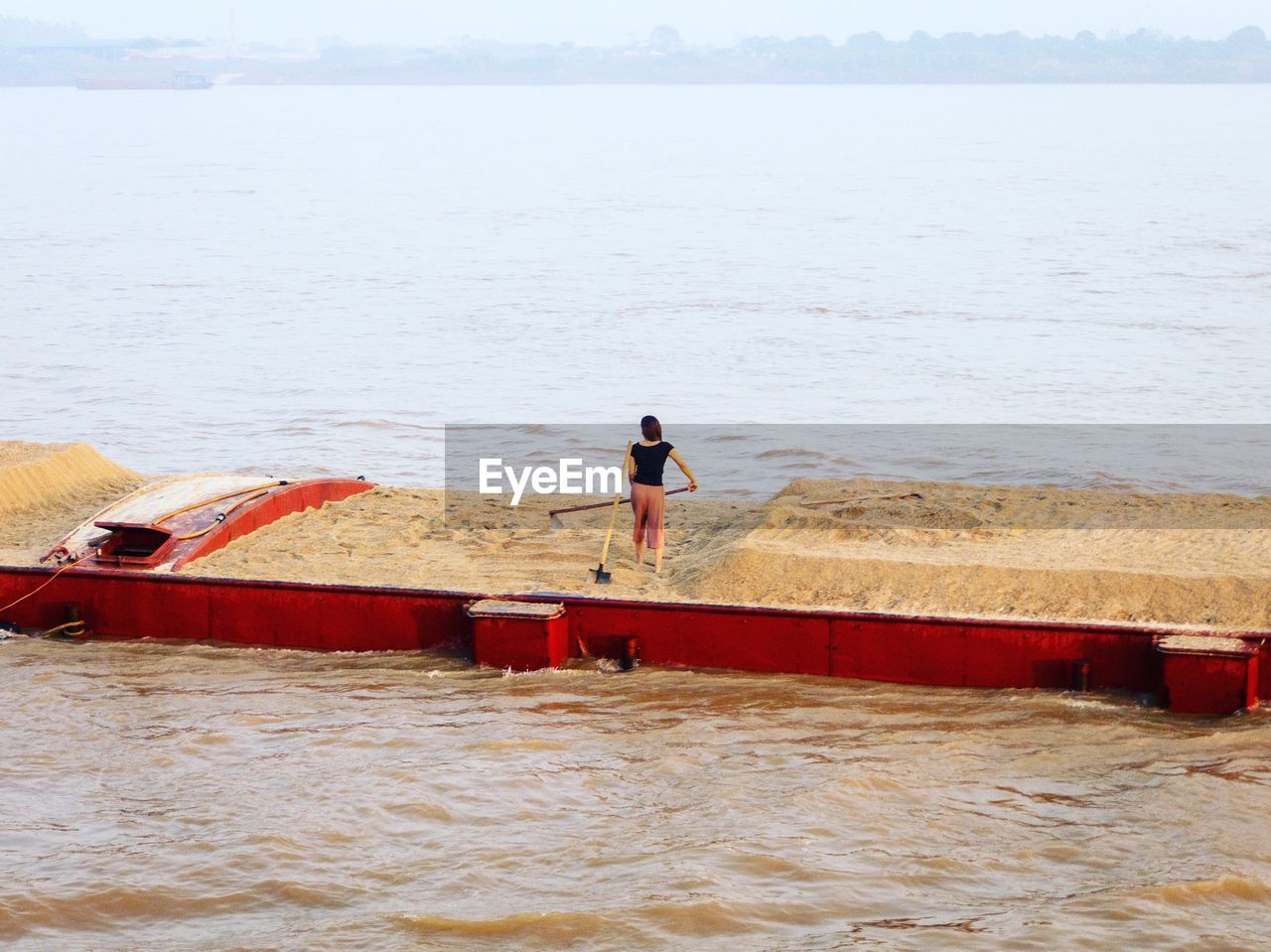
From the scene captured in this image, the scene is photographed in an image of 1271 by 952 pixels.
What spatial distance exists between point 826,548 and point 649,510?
150 cm

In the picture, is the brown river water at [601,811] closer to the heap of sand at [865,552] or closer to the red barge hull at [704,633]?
the red barge hull at [704,633]

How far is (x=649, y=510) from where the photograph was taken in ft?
39.5

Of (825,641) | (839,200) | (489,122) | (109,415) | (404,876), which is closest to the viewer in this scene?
(404,876)

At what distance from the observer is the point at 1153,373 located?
27469 millimetres

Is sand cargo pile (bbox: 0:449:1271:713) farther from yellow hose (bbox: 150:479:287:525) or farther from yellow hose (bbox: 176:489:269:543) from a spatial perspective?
yellow hose (bbox: 150:479:287:525)

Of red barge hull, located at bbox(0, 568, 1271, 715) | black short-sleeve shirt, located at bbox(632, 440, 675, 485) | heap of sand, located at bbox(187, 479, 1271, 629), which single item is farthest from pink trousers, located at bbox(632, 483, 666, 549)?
red barge hull, located at bbox(0, 568, 1271, 715)

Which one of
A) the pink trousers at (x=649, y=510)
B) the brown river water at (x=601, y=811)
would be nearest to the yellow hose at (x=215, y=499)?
the brown river water at (x=601, y=811)

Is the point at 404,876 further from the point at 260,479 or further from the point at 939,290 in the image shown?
the point at 939,290

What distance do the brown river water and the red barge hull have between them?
169 mm

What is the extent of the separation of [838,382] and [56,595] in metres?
17.0

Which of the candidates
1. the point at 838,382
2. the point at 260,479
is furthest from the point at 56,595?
the point at 838,382

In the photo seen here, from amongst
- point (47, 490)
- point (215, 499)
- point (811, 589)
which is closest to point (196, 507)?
point (215, 499)

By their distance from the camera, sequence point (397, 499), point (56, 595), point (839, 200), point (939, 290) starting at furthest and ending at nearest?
1. point (839, 200)
2. point (939, 290)
3. point (397, 499)
4. point (56, 595)

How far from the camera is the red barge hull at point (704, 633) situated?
32.8 feet
